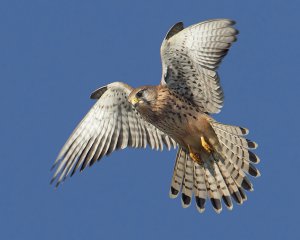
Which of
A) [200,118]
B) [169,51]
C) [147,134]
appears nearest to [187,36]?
[169,51]

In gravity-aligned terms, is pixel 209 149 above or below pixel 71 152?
above

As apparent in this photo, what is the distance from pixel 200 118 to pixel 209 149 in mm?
517

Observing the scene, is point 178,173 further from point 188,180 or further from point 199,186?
point 199,186

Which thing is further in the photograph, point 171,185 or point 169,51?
point 171,185

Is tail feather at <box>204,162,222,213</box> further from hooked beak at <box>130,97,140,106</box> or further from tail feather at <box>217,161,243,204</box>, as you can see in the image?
hooked beak at <box>130,97,140,106</box>

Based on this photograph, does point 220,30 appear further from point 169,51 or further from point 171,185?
point 171,185

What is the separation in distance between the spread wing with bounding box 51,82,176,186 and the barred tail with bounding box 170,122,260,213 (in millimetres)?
535

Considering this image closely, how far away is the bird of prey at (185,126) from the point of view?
11.6 meters

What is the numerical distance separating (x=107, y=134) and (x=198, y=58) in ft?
6.63

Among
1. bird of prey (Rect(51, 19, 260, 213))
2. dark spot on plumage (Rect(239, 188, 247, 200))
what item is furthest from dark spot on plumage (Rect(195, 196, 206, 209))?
dark spot on plumage (Rect(239, 188, 247, 200))

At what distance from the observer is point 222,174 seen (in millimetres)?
12445

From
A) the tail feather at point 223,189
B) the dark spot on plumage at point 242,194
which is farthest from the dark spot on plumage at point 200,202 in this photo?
the dark spot on plumage at point 242,194

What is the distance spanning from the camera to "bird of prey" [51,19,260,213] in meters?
11.6

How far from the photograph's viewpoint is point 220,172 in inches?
491
